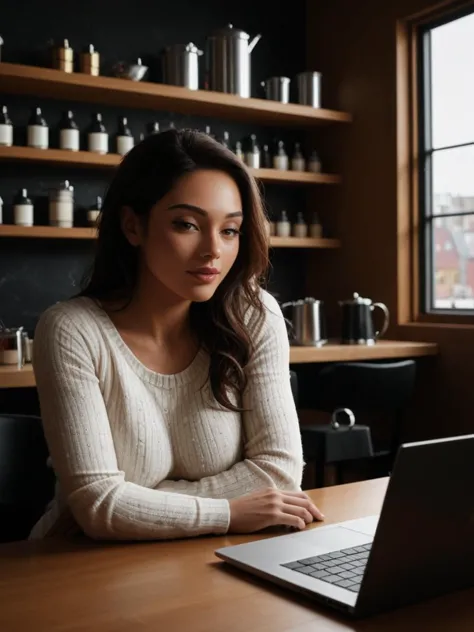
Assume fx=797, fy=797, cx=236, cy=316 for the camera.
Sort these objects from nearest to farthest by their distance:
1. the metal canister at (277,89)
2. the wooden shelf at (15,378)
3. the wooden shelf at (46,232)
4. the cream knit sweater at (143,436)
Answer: the cream knit sweater at (143,436), the wooden shelf at (15,378), the wooden shelf at (46,232), the metal canister at (277,89)

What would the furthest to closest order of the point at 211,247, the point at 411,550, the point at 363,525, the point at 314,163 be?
the point at 314,163, the point at 211,247, the point at 363,525, the point at 411,550

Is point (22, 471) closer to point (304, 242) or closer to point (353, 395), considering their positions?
point (353, 395)

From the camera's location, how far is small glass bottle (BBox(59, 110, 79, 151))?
3.55m

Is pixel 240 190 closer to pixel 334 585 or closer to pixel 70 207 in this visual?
pixel 334 585

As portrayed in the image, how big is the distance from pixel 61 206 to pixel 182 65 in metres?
0.88

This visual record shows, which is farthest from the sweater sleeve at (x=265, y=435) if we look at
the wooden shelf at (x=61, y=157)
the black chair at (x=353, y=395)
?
the wooden shelf at (x=61, y=157)

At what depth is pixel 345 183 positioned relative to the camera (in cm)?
425

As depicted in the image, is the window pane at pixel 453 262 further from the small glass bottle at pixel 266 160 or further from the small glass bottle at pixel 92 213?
the small glass bottle at pixel 92 213

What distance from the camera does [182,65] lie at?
3715 millimetres

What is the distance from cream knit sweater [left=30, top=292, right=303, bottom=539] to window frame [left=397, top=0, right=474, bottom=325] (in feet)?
8.36

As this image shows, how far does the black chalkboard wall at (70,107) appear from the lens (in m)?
3.64

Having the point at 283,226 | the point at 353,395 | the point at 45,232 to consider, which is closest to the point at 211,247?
the point at 353,395

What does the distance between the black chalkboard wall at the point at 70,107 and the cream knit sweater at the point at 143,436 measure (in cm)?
221

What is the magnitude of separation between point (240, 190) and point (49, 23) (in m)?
2.68
